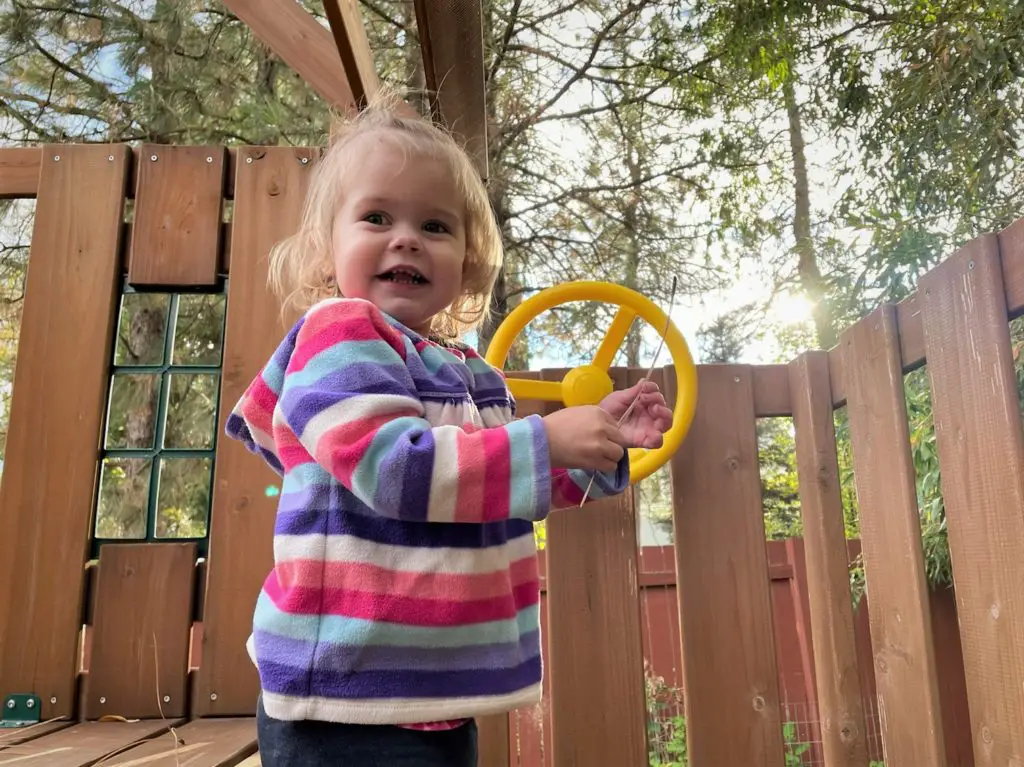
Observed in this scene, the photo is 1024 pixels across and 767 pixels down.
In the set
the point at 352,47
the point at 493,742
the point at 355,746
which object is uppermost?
the point at 352,47

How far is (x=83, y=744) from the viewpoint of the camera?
162 cm

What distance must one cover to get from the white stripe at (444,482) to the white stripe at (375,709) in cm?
22

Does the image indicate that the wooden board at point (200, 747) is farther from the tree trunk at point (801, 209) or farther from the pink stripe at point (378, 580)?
the tree trunk at point (801, 209)

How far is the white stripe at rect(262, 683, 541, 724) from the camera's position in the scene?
A: 3.07 feet

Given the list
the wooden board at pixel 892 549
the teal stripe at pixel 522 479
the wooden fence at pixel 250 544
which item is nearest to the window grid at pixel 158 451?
the wooden fence at pixel 250 544

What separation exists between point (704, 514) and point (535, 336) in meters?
4.54

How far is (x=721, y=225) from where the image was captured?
650 centimetres

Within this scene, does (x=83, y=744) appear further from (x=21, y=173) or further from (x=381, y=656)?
(x=21, y=173)

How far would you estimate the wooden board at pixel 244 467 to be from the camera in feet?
6.31

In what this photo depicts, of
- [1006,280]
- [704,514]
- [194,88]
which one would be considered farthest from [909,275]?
[194,88]

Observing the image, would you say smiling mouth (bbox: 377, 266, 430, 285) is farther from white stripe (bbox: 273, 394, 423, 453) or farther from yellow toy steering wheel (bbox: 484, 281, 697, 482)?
yellow toy steering wheel (bbox: 484, 281, 697, 482)

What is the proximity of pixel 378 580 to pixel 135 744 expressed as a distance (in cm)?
99

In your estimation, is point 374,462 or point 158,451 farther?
point 158,451

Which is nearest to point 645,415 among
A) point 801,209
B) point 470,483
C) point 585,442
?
point 585,442
